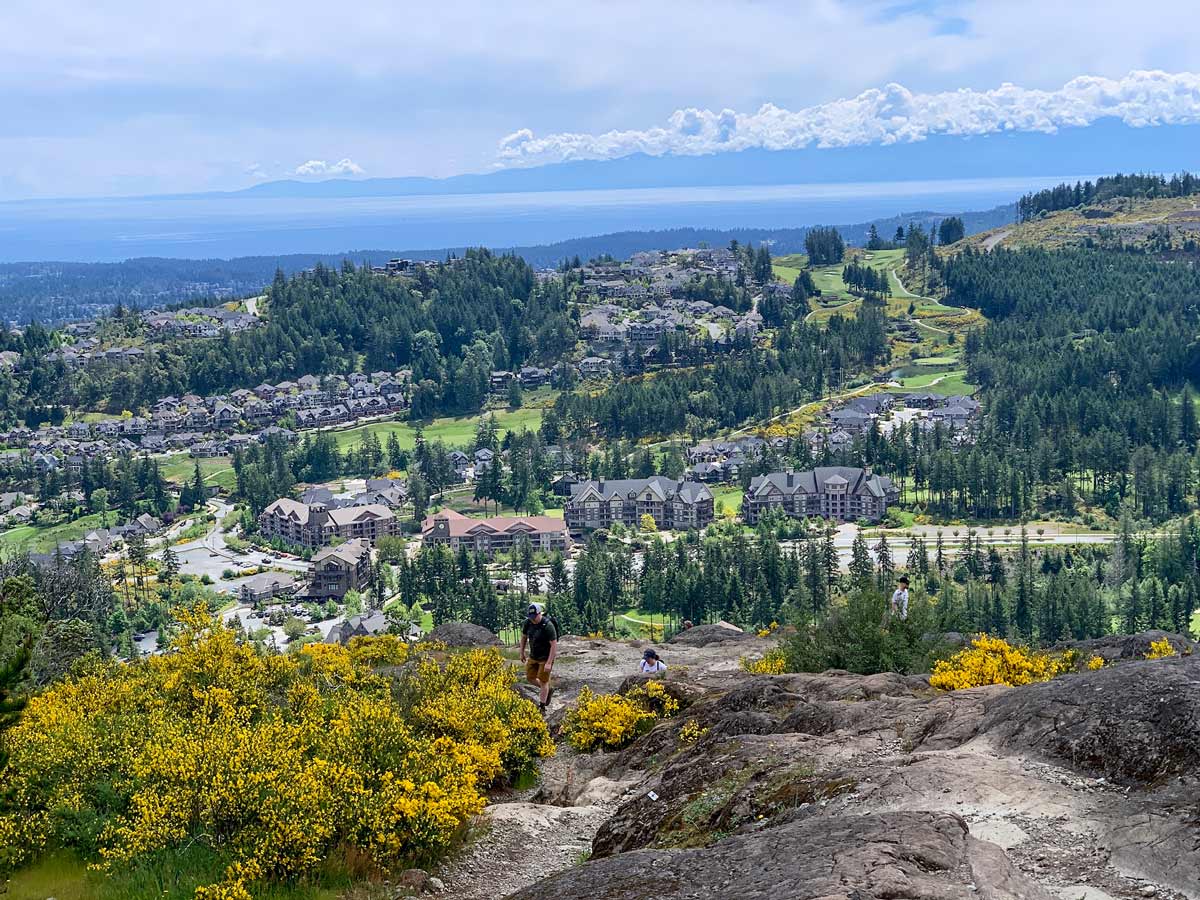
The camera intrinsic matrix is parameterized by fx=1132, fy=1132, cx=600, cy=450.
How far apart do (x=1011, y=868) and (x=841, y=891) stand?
1839mm

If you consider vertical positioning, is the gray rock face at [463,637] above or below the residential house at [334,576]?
above

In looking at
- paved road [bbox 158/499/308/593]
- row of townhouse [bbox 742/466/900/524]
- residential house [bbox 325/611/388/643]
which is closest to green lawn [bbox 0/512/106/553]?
paved road [bbox 158/499/308/593]

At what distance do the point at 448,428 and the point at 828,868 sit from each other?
13937cm

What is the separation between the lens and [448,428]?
147500 millimetres

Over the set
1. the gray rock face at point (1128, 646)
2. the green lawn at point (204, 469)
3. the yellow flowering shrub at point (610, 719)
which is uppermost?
the yellow flowering shrub at point (610, 719)

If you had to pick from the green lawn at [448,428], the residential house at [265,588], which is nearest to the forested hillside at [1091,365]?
the green lawn at [448,428]

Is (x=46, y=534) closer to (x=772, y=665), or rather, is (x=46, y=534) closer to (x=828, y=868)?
(x=772, y=665)

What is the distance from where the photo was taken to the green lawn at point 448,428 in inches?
5512

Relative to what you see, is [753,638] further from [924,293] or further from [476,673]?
[924,293]

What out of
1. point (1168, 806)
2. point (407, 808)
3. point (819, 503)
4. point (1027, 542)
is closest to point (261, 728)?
point (407, 808)

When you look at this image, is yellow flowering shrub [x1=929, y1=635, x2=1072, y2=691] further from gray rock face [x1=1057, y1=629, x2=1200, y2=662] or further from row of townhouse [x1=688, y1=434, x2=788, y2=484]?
row of townhouse [x1=688, y1=434, x2=788, y2=484]

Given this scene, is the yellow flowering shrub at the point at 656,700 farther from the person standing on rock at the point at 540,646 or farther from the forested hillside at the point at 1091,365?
the forested hillside at the point at 1091,365

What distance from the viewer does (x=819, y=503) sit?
10144cm

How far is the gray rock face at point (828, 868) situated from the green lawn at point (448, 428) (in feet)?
408
